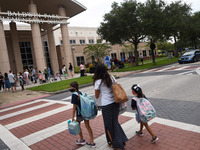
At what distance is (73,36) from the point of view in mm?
49250

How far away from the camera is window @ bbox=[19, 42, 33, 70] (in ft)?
100

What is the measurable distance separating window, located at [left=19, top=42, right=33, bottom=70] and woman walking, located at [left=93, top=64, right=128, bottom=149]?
30.2 metres

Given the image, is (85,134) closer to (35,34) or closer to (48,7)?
(35,34)

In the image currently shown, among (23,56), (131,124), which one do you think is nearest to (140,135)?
(131,124)

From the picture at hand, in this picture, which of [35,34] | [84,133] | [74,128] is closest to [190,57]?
[35,34]

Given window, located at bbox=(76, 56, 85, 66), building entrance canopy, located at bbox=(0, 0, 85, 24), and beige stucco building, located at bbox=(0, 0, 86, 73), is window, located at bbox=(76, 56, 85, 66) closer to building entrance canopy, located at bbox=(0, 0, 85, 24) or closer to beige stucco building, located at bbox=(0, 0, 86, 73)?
beige stucco building, located at bbox=(0, 0, 86, 73)

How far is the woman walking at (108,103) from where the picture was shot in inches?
131

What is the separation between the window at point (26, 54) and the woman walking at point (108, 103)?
3019 cm

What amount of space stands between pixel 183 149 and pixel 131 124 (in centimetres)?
166

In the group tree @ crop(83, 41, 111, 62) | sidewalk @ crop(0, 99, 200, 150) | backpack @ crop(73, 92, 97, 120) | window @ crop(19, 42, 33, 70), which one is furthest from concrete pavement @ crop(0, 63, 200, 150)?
tree @ crop(83, 41, 111, 62)

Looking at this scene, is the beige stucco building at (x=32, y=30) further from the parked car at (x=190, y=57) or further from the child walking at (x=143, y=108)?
the child walking at (x=143, y=108)

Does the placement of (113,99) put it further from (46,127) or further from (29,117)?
(29,117)

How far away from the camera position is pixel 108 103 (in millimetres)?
3346

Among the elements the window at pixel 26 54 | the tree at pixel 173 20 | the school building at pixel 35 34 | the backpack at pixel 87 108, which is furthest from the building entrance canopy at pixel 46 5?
the backpack at pixel 87 108
